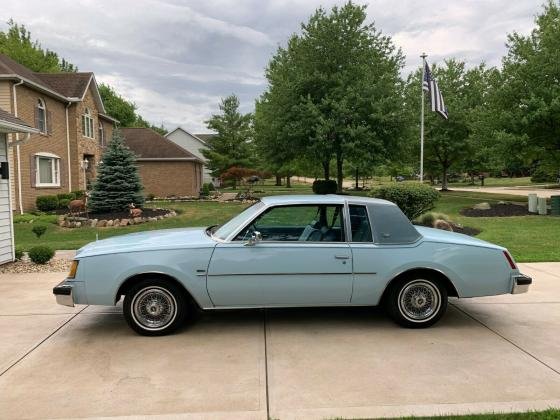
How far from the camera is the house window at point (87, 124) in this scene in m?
27.5

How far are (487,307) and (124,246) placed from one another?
4557 millimetres

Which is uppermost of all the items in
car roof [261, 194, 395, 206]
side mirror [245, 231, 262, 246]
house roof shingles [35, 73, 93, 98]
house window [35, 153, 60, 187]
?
house roof shingles [35, 73, 93, 98]

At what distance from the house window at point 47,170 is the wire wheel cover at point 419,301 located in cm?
2150

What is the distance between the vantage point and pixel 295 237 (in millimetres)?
5383

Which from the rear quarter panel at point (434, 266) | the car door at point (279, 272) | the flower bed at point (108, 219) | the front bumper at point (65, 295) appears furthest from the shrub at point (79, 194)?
the rear quarter panel at point (434, 266)

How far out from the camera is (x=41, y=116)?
910 inches

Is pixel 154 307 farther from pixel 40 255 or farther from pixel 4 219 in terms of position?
pixel 4 219

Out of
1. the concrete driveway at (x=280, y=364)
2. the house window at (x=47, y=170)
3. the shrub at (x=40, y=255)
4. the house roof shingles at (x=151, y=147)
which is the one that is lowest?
the concrete driveway at (x=280, y=364)

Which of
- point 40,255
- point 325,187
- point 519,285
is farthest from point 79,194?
point 519,285

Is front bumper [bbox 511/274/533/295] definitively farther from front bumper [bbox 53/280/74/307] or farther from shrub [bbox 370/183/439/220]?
shrub [bbox 370/183/439/220]

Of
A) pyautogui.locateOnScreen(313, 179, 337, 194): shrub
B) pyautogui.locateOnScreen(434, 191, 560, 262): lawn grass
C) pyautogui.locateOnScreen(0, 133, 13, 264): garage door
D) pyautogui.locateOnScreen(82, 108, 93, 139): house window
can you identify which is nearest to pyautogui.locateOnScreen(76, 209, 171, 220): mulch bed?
pyautogui.locateOnScreen(0, 133, 13, 264): garage door

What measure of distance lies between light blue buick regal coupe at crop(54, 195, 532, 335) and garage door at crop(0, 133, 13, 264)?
4942 mm

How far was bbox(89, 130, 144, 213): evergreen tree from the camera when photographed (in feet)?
64.4

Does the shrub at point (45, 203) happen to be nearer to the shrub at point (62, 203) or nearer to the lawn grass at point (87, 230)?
the shrub at point (62, 203)
